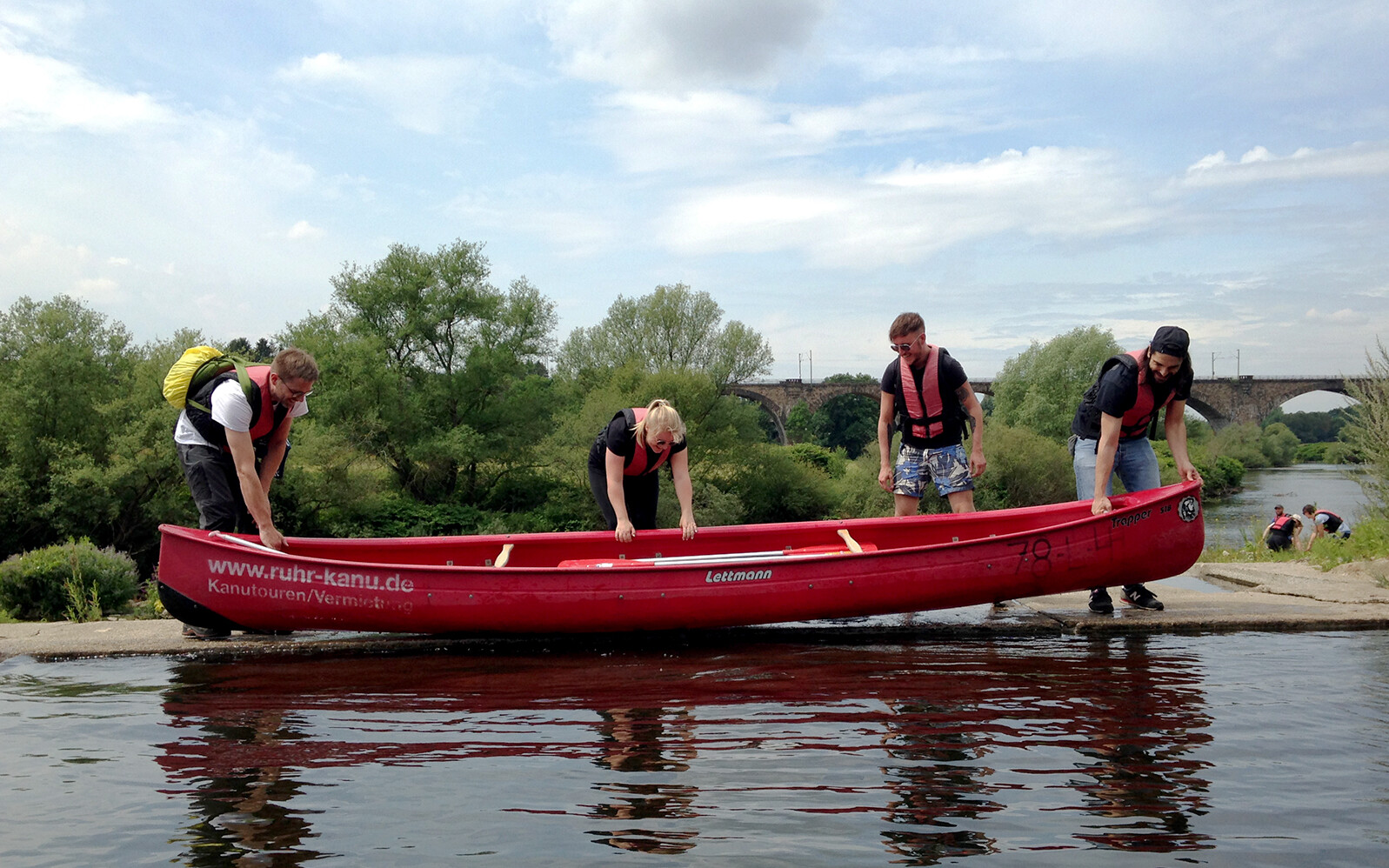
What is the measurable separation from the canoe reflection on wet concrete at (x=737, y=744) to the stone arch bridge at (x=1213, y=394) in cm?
6173

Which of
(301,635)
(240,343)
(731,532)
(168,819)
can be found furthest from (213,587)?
(240,343)

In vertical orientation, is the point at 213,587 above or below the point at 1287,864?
above

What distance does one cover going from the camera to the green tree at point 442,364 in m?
38.6

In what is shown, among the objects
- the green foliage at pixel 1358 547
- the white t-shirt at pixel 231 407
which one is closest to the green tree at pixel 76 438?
the white t-shirt at pixel 231 407

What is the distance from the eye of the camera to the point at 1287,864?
2855 mm

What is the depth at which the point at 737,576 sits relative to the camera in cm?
594

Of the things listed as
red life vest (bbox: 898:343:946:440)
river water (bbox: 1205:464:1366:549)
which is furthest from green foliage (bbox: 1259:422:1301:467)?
red life vest (bbox: 898:343:946:440)

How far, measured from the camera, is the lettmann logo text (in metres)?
5.92

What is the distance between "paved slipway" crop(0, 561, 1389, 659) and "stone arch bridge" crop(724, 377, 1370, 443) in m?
60.2

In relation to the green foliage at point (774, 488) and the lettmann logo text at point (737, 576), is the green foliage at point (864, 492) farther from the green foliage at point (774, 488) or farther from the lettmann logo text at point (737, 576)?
the lettmann logo text at point (737, 576)

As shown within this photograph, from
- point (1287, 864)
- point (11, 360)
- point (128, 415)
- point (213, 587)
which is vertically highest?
point (11, 360)

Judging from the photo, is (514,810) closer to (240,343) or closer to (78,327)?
(78,327)

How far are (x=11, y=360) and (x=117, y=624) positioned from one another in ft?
107

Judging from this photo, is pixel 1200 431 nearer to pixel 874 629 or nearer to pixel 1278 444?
pixel 1278 444
